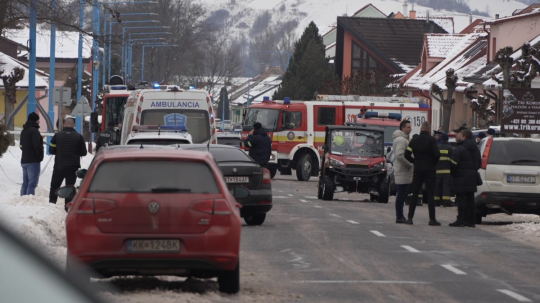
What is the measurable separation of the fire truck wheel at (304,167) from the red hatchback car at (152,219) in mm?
27516

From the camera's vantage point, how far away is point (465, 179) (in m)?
17.7

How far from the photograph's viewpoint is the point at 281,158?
36406mm

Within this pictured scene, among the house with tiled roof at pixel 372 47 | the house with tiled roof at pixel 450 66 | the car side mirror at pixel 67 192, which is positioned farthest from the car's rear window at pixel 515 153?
the house with tiled roof at pixel 372 47

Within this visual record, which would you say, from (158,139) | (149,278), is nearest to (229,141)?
(158,139)

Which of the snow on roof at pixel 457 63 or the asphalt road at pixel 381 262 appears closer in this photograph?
the asphalt road at pixel 381 262

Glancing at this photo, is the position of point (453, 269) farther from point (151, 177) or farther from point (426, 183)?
point (426, 183)

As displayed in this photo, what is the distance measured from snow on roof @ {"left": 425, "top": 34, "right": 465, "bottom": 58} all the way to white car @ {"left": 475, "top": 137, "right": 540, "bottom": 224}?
42.6 m

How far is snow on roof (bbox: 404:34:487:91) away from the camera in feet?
172

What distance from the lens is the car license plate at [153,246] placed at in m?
8.39

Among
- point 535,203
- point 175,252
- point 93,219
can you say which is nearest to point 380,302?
point 175,252

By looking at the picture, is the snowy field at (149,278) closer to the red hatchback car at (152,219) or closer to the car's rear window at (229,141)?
the red hatchback car at (152,219)

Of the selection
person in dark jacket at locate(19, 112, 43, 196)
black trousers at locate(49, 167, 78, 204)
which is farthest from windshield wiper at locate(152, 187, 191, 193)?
person in dark jacket at locate(19, 112, 43, 196)

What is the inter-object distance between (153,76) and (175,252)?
82.7m

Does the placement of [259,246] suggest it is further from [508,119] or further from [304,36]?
[304,36]
